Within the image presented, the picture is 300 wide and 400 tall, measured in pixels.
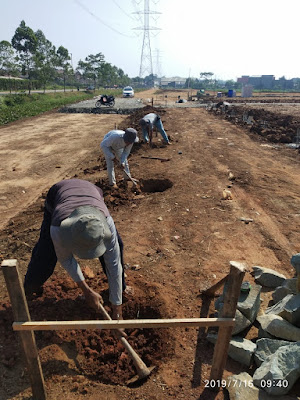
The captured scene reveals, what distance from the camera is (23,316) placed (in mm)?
2035

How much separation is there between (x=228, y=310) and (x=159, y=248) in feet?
7.25

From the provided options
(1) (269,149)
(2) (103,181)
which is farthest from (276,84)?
(2) (103,181)

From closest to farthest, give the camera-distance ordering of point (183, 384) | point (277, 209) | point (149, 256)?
point (183, 384) < point (149, 256) < point (277, 209)

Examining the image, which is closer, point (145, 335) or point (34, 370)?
point (34, 370)

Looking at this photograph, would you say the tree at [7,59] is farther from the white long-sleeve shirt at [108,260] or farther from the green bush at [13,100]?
the white long-sleeve shirt at [108,260]

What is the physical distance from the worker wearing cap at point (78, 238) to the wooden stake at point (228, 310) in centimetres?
90

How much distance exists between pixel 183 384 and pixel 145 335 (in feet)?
2.36

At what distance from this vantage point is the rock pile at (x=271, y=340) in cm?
216

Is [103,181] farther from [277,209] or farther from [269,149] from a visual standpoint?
[269,149]

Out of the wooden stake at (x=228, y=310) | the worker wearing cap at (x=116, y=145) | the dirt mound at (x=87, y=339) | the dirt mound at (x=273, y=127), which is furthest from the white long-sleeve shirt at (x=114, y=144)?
the dirt mound at (x=273, y=127)

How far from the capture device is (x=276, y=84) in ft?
301

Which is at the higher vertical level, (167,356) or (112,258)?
(112,258)

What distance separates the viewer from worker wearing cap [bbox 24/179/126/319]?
2.06 metres

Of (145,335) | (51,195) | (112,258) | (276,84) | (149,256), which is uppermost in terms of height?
(276,84)
